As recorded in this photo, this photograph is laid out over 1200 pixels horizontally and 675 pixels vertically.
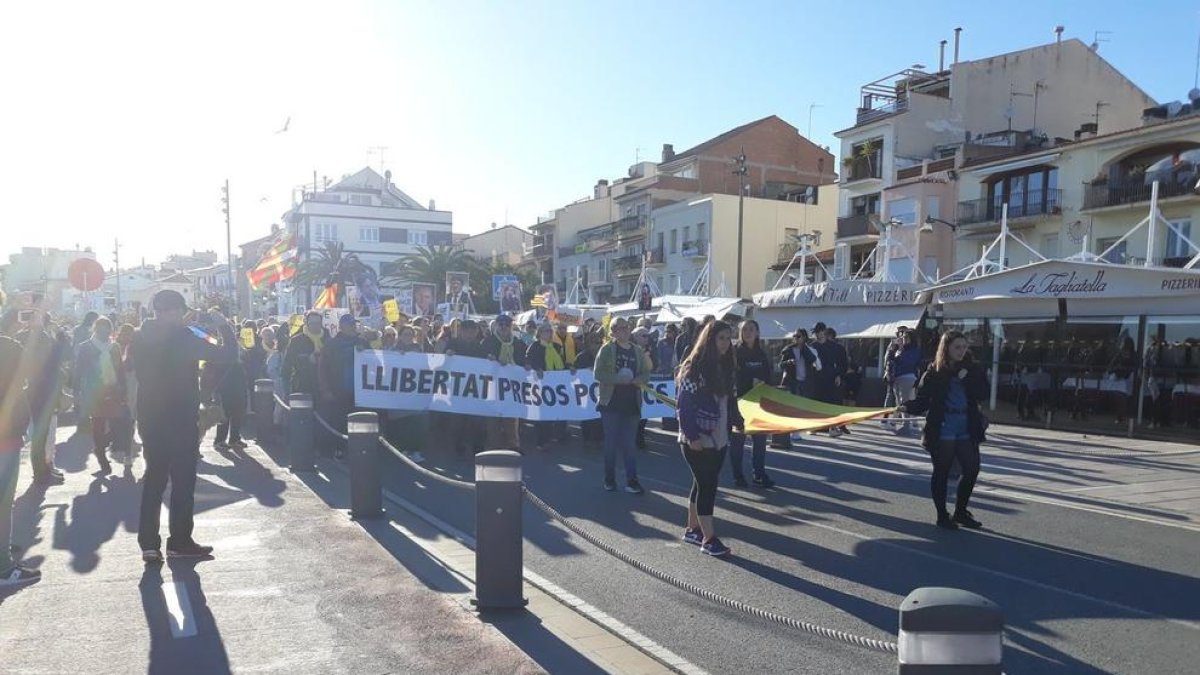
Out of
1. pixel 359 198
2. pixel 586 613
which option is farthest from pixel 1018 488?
pixel 359 198

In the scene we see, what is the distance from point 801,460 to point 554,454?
369cm

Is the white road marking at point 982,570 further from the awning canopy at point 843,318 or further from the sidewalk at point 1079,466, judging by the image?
the awning canopy at point 843,318

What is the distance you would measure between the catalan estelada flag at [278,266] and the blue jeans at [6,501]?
71.8ft

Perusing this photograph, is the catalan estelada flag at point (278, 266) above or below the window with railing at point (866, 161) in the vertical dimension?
below

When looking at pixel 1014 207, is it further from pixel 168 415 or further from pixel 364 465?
pixel 168 415

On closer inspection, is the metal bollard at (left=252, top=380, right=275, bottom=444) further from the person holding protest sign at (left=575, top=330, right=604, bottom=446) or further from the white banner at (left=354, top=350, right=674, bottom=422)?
the person holding protest sign at (left=575, top=330, right=604, bottom=446)

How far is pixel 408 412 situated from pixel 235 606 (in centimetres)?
623

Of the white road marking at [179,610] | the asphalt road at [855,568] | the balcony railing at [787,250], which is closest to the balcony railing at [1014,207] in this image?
the balcony railing at [787,250]

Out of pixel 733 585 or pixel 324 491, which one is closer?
pixel 733 585

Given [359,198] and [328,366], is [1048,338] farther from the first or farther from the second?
[359,198]

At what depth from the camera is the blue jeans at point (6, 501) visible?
5871mm

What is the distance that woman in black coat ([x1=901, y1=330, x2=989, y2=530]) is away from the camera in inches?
311

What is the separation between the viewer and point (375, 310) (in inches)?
938

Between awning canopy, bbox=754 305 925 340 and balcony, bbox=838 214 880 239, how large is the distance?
1983 centimetres
